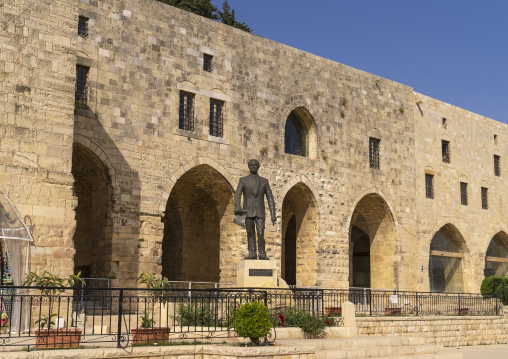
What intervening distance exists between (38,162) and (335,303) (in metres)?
11.1

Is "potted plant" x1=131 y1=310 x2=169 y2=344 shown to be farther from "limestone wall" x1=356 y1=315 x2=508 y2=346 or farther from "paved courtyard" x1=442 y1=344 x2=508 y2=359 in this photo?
"paved courtyard" x1=442 y1=344 x2=508 y2=359

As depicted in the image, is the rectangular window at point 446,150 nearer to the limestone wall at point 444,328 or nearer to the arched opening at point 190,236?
the limestone wall at point 444,328

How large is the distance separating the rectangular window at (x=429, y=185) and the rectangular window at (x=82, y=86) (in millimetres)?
14693

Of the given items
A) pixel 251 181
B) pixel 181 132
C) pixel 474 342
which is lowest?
pixel 474 342

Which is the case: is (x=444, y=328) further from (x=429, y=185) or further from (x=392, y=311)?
(x=429, y=185)

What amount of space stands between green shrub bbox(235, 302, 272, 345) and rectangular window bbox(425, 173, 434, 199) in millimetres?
17042

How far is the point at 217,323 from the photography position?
11.8m

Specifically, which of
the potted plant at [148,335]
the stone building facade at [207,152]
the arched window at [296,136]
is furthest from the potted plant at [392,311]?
the potted plant at [148,335]

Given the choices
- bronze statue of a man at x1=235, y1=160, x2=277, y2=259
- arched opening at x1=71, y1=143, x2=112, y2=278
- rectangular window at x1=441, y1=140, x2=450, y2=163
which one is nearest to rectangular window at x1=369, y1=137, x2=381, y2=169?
rectangular window at x1=441, y1=140, x2=450, y2=163

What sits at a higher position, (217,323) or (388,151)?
(388,151)

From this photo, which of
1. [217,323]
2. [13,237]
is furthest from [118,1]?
[217,323]

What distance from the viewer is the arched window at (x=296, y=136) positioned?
21500 millimetres

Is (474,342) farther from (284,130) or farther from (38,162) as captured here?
(38,162)

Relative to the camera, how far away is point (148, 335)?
9.80 m
